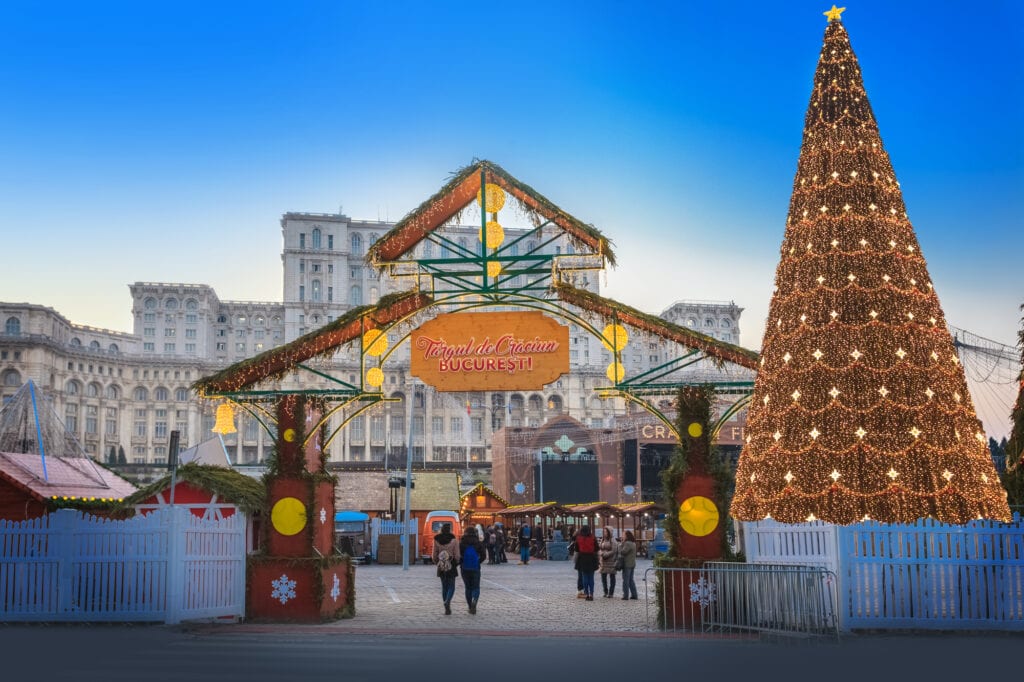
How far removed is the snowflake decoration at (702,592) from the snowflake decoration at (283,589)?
254 inches

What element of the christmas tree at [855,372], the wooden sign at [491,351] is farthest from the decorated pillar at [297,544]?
the christmas tree at [855,372]

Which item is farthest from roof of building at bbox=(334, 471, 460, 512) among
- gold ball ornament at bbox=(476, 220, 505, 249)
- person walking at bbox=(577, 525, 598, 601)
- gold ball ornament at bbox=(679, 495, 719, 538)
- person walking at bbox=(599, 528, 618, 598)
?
gold ball ornament at bbox=(679, 495, 719, 538)

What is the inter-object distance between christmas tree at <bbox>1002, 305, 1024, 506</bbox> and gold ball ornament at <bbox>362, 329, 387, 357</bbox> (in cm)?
1077

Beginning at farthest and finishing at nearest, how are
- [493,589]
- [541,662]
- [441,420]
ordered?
[441,420]
[493,589]
[541,662]

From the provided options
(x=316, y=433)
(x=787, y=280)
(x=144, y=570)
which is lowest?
(x=144, y=570)

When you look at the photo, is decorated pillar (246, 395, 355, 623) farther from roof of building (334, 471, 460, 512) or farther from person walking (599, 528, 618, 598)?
roof of building (334, 471, 460, 512)

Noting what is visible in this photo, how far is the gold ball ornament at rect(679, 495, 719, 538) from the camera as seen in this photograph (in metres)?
15.1

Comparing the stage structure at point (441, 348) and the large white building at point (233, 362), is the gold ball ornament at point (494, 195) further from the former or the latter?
the large white building at point (233, 362)

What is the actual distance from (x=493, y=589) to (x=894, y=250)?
14769 mm

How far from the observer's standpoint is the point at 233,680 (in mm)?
9203

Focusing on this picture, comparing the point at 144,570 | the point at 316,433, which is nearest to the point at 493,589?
the point at 316,433

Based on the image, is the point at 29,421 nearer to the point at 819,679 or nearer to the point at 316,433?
the point at 316,433

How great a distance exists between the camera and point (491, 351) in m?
16.2

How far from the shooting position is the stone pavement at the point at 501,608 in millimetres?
14922
